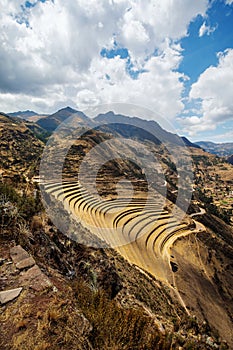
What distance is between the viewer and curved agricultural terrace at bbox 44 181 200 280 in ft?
46.9

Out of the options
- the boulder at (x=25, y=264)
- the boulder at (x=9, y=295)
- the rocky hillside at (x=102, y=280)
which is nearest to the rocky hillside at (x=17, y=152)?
the rocky hillside at (x=102, y=280)

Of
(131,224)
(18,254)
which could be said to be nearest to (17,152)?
(131,224)

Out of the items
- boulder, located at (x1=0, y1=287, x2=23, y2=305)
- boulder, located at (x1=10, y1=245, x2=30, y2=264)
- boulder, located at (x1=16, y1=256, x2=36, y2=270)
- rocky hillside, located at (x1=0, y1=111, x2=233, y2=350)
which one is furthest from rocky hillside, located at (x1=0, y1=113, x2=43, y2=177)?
boulder, located at (x1=0, y1=287, x2=23, y2=305)

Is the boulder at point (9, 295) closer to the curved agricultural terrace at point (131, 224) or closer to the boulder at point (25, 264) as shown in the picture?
the boulder at point (25, 264)

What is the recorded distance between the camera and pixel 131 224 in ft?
59.4

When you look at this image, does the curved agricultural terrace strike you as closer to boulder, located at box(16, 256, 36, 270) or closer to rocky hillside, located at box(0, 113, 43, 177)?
rocky hillside, located at box(0, 113, 43, 177)

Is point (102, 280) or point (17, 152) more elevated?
point (17, 152)

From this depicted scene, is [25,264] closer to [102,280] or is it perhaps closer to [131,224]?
[102,280]

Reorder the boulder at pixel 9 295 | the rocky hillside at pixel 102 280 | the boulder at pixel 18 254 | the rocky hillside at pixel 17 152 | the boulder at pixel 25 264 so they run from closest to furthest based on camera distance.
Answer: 1. the rocky hillside at pixel 102 280
2. the boulder at pixel 9 295
3. the boulder at pixel 25 264
4. the boulder at pixel 18 254
5. the rocky hillside at pixel 17 152

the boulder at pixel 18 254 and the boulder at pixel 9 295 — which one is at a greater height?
the boulder at pixel 18 254

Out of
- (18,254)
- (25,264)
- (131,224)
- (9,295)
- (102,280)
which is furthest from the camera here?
(131,224)

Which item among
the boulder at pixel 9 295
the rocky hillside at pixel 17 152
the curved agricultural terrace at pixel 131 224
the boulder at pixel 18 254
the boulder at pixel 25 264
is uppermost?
the rocky hillside at pixel 17 152

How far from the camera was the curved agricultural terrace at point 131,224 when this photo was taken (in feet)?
46.9

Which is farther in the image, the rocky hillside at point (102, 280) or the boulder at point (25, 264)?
the boulder at point (25, 264)
